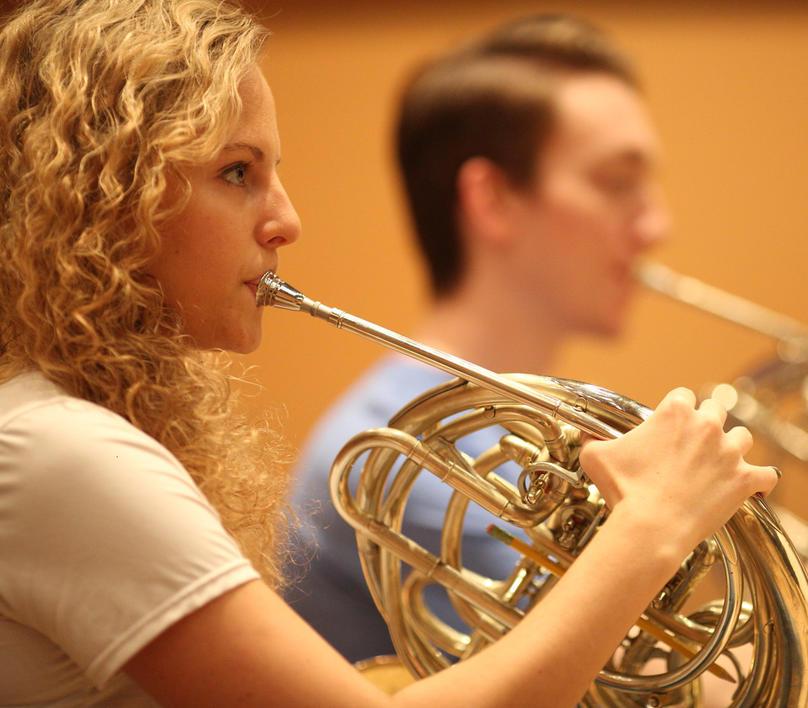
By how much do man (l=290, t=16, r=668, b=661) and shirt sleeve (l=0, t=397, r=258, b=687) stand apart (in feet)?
3.50

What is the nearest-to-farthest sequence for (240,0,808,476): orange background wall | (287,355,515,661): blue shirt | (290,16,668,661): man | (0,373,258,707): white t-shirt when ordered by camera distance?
(0,373,258,707): white t-shirt < (287,355,515,661): blue shirt < (290,16,668,661): man < (240,0,808,476): orange background wall

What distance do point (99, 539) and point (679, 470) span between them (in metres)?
0.39

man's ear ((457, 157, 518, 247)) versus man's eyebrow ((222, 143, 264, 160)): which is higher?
man's ear ((457, 157, 518, 247))

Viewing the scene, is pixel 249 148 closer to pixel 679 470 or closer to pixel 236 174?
pixel 236 174

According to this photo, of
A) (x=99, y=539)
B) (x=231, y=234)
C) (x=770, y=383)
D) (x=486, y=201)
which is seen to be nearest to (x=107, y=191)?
(x=231, y=234)

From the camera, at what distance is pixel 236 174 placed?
831 millimetres

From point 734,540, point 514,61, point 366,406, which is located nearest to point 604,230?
point 514,61

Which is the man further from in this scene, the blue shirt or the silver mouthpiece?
the silver mouthpiece

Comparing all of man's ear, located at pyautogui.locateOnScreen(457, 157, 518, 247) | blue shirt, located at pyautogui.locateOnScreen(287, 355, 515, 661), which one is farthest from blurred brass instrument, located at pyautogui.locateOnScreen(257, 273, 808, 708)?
man's ear, located at pyautogui.locateOnScreen(457, 157, 518, 247)

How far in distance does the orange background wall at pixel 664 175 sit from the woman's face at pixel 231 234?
5.39ft

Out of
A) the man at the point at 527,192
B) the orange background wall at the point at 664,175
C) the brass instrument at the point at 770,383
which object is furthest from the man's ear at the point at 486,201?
the orange background wall at the point at 664,175

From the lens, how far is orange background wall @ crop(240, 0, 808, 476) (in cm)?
251

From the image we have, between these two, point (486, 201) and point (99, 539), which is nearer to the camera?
point (99, 539)

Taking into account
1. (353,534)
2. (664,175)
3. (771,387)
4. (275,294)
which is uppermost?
(664,175)
